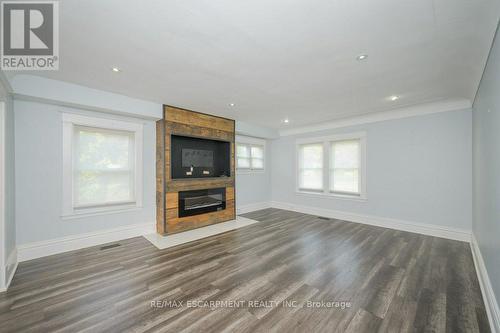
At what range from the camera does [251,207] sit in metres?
6.25

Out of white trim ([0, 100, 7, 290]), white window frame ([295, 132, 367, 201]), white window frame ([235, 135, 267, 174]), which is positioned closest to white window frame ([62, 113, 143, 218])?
white trim ([0, 100, 7, 290])

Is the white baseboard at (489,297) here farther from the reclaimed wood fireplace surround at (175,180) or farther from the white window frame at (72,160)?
the white window frame at (72,160)

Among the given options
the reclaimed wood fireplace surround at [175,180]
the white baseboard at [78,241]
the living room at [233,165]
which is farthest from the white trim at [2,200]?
the reclaimed wood fireplace surround at [175,180]

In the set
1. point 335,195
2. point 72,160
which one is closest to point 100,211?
point 72,160

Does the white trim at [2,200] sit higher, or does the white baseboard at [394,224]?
the white trim at [2,200]

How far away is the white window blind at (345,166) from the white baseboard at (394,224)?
64 cm

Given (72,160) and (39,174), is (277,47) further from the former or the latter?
(39,174)

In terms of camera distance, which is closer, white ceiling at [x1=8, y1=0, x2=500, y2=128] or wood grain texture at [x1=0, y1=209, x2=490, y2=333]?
white ceiling at [x1=8, y1=0, x2=500, y2=128]

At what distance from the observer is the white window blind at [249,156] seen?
6.04 meters

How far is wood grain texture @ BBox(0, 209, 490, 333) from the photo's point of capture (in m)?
1.71

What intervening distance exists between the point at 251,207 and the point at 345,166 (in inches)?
119

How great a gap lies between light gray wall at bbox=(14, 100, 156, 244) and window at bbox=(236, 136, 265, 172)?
382 cm

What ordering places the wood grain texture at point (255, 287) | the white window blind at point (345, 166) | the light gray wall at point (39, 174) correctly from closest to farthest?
the wood grain texture at point (255, 287), the light gray wall at point (39, 174), the white window blind at point (345, 166)

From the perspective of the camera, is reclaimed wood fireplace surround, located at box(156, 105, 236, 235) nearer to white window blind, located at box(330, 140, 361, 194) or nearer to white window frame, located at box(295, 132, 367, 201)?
white window frame, located at box(295, 132, 367, 201)
